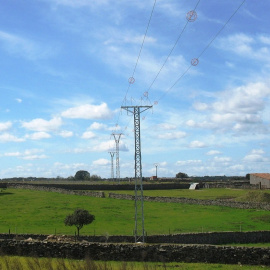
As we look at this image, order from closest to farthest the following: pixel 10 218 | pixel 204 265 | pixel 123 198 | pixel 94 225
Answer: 1. pixel 204 265
2. pixel 94 225
3. pixel 10 218
4. pixel 123 198

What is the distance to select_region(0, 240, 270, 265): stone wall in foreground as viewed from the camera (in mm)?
29312

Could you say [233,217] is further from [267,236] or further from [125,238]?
[125,238]

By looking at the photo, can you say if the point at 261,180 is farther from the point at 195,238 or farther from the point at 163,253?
the point at 163,253

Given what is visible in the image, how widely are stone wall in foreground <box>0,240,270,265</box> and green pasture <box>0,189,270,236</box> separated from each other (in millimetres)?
14400

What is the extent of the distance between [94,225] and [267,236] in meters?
19.2

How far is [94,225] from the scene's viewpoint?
52.7 metres

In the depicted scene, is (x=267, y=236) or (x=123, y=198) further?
(x=123, y=198)

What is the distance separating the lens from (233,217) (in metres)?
60.6

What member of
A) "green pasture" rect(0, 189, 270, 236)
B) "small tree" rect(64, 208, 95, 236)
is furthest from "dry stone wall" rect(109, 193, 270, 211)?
"small tree" rect(64, 208, 95, 236)

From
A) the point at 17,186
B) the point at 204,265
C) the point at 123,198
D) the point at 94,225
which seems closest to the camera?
the point at 204,265

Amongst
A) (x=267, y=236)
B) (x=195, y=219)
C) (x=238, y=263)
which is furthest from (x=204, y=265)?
(x=195, y=219)

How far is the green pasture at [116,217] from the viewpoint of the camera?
49125mm

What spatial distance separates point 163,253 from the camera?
2933 centimetres

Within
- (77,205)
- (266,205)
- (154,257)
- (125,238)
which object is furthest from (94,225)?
(266,205)
